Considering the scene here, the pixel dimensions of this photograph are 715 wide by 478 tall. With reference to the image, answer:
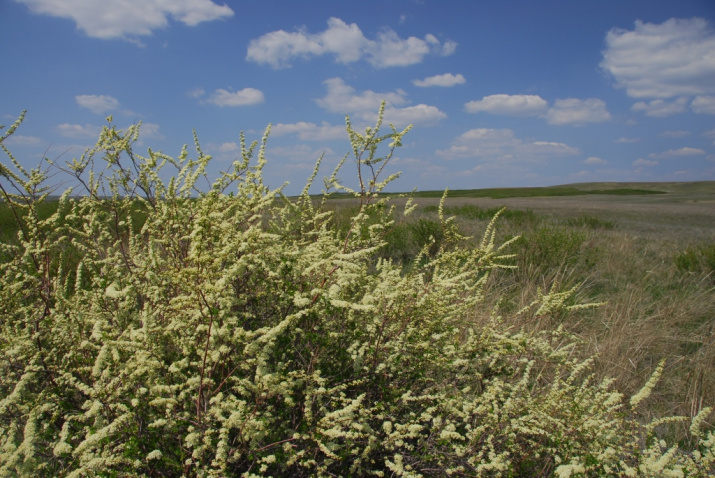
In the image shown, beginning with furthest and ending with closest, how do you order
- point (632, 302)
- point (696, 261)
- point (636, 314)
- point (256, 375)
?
point (696, 261) < point (632, 302) < point (636, 314) < point (256, 375)

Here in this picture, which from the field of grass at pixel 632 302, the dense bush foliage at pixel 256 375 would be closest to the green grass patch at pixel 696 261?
the field of grass at pixel 632 302

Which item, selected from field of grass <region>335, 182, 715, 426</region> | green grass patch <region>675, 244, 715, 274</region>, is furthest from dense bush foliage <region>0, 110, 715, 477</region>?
green grass patch <region>675, 244, 715, 274</region>

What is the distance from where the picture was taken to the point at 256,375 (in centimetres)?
179

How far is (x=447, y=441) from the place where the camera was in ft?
6.61

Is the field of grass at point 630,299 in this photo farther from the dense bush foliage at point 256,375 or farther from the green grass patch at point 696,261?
the dense bush foliage at point 256,375

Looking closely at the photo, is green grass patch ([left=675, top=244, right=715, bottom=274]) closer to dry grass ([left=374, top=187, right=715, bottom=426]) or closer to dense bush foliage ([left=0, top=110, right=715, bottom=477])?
dry grass ([left=374, top=187, right=715, bottom=426])

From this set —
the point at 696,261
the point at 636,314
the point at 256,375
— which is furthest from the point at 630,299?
the point at 256,375

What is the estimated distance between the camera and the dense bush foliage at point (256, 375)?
177cm

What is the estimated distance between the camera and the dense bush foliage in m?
1.77

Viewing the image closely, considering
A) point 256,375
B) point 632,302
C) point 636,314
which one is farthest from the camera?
point 632,302

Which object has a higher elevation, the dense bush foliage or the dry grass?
the dense bush foliage

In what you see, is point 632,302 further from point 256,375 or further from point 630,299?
point 256,375

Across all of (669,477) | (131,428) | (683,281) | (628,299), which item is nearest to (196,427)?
(131,428)

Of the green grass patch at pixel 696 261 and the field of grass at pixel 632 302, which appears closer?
the field of grass at pixel 632 302
